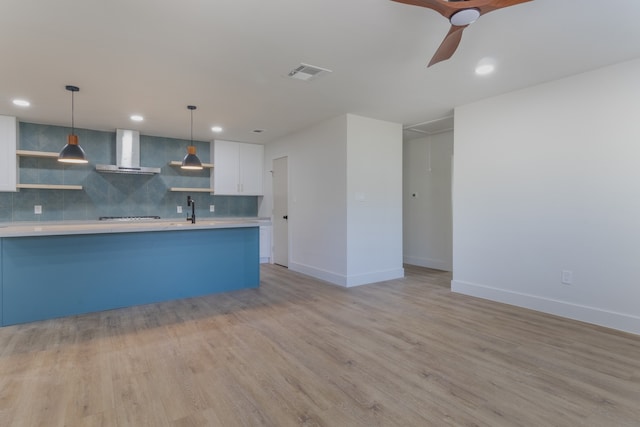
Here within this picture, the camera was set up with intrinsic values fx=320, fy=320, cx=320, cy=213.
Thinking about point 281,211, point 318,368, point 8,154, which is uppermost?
point 8,154

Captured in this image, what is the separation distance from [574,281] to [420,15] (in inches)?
123

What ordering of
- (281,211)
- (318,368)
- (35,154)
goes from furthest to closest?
(281,211)
(35,154)
(318,368)

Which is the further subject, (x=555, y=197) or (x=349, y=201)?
(x=349, y=201)

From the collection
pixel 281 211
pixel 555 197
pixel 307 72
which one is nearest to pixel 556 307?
pixel 555 197

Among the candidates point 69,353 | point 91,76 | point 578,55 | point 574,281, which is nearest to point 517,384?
point 574,281

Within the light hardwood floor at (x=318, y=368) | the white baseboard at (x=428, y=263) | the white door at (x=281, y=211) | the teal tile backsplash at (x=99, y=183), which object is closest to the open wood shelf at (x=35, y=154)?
the teal tile backsplash at (x=99, y=183)

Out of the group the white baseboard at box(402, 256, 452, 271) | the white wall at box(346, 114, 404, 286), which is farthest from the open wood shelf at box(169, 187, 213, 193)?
the white baseboard at box(402, 256, 452, 271)

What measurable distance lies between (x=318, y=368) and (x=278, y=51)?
8.70 ft

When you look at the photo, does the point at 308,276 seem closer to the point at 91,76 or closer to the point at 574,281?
the point at 574,281

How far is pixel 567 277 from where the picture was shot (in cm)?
345

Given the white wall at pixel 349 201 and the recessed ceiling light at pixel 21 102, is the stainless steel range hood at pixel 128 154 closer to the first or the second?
the recessed ceiling light at pixel 21 102

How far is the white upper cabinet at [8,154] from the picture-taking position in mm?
4672

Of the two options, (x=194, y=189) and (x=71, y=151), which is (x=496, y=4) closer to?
(x=71, y=151)

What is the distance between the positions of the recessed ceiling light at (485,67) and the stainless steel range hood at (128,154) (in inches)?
204
